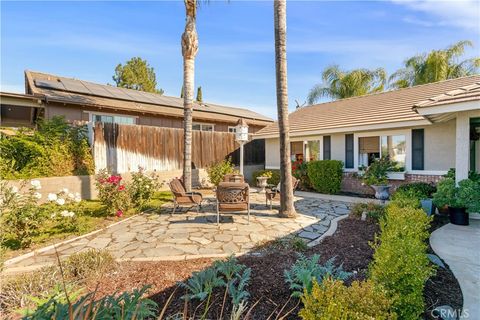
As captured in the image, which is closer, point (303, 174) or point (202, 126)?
point (303, 174)

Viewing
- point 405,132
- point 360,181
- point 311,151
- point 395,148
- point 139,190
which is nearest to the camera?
point 139,190

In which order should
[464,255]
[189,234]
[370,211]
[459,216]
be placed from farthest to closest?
[370,211], [459,216], [189,234], [464,255]

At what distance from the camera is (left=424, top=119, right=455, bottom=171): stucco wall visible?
346 inches

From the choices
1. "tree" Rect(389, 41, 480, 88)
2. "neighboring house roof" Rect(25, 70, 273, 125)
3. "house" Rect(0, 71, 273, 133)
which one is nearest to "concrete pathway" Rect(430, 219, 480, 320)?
"house" Rect(0, 71, 273, 133)

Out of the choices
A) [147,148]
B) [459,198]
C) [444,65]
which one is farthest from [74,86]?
[444,65]

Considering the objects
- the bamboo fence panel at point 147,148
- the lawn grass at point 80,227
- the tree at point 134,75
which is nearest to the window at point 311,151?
the bamboo fence panel at point 147,148

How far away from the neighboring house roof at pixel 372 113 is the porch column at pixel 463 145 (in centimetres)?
257

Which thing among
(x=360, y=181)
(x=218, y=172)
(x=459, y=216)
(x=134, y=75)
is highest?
(x=134, y=75)

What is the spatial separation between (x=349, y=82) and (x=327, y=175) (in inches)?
626

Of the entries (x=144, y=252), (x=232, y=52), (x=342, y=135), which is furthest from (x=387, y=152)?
(x=144, y=252)

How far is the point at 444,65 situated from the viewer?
19.4 m

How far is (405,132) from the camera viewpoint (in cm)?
991

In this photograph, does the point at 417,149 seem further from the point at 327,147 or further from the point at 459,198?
the point at 459,198

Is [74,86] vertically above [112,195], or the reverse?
[74,86]
